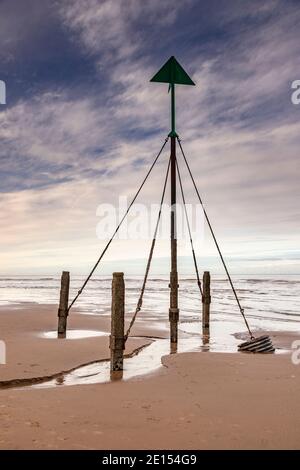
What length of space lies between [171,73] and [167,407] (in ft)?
33.1

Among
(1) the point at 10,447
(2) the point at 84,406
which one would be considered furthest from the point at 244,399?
(1) the point at 10,447

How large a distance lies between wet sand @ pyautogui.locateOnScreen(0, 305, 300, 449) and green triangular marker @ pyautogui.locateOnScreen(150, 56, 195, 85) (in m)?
8.35

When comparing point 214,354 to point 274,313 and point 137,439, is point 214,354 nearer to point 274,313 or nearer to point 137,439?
point 137,439

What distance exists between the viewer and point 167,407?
5.95 meters

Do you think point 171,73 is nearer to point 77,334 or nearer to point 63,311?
point 63,311

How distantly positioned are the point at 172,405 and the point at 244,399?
1212 mm

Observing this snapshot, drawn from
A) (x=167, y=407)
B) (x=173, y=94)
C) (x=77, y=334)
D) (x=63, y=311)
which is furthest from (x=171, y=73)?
(x=167, y=407)

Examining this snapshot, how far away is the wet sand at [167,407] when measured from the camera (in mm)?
4695

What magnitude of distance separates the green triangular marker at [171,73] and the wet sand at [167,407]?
8348mm

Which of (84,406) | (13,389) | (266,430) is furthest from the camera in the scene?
(13,389)

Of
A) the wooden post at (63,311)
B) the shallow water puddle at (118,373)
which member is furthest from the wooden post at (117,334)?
the wooden post at (63,311)

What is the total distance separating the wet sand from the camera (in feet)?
15.4
